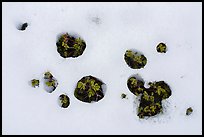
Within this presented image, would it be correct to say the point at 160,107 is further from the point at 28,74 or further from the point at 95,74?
the point at 28,74

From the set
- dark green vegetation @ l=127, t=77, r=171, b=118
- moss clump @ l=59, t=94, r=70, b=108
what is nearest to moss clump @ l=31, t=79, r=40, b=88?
moss clump @ l=59, t=94, r=70, b=108

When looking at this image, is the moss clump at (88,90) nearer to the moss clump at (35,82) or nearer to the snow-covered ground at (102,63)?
the snow-covered ground at (102,63)

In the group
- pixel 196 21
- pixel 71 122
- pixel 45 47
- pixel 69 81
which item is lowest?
pixel 71 122

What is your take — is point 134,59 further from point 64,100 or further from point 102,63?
point 64,100

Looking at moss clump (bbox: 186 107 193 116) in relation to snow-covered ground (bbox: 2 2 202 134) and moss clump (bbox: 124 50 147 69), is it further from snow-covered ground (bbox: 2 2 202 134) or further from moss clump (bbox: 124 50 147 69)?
moss clump (bbox: 124 50 147 69)

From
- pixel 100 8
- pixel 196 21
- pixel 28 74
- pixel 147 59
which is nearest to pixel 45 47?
pixel 28 74

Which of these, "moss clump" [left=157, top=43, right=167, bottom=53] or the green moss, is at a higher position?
"moss clump" [left=157, top=43, right=167, bottom=53]

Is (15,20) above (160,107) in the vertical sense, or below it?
above
